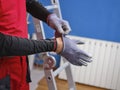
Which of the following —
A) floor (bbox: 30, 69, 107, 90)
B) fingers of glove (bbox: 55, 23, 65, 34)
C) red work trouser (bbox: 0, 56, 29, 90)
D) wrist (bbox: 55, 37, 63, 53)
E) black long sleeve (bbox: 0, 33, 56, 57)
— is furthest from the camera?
floor (bbox: 30, 69, 107, 90)

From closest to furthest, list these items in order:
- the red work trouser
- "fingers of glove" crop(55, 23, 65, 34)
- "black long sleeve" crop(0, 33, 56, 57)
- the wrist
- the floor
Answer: "black long sleeve" crop(0, 33, 56, 57)
the wrist
the red work trouser
"fingers of glove" crop(55, 23, 65, 34)
the floor

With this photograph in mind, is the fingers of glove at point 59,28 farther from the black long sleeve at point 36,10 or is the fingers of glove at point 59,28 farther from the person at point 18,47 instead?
the black long sleeve at point 36,10

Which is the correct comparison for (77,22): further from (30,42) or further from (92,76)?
(30,42)

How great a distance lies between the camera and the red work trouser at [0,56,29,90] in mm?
983

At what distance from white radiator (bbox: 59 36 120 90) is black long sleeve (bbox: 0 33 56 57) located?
1562 millimetres

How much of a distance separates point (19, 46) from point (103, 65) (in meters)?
1.73

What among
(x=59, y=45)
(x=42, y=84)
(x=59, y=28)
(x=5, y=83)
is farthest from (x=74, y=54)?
(x=42, y=84)

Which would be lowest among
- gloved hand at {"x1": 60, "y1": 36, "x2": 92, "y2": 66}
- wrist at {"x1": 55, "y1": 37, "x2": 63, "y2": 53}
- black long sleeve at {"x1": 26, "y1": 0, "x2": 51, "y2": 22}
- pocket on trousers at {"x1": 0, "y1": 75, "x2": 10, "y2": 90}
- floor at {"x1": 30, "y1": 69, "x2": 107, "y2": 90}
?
floor at {"x1": 30, "y1": 69, "x2": 107, "y2": 90}

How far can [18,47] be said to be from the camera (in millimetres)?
775

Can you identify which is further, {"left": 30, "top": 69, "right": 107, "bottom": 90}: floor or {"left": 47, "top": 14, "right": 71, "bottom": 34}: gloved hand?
{"left": 30, "top": 69, "right": 107, "bottom": 90}: floor

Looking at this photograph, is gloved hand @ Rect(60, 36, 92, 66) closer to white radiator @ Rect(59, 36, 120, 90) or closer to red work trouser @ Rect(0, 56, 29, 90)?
red work trouser @ Rect(0, 56, 29, 90)

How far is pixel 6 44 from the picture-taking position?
0.75 m

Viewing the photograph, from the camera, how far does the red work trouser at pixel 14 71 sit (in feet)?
3.23

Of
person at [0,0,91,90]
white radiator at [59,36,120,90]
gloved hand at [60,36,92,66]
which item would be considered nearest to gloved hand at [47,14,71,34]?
person at [0,0,91,90]
